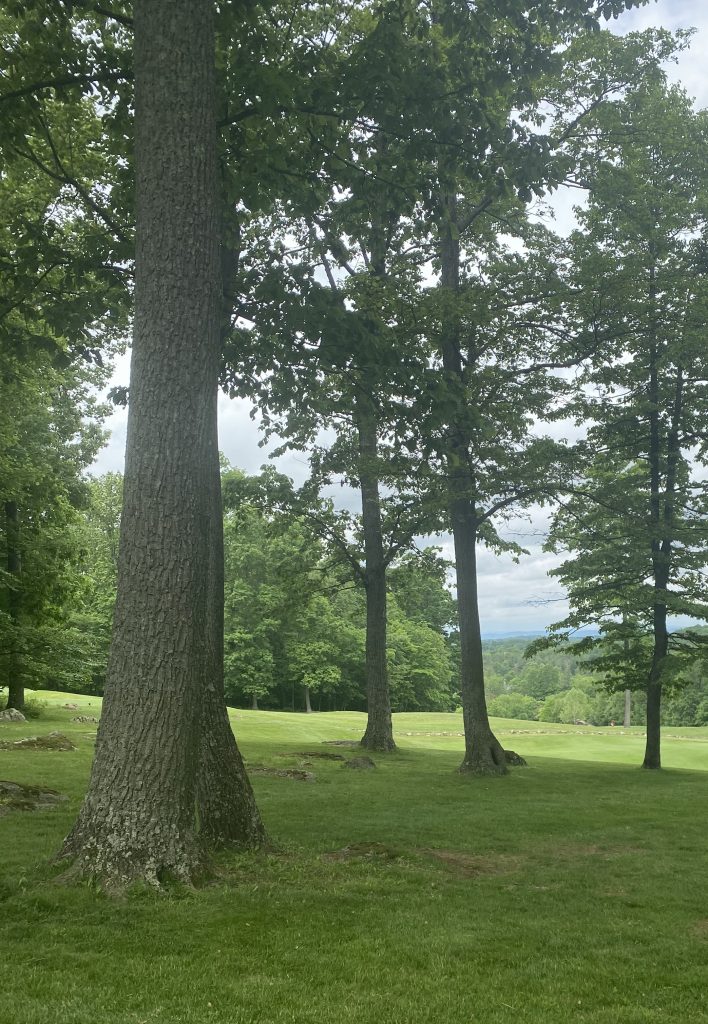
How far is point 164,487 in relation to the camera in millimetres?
6527

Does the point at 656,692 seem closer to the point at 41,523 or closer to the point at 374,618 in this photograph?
the point at 374,618

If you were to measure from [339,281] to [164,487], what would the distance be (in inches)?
595

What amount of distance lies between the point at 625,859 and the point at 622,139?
15066 mm

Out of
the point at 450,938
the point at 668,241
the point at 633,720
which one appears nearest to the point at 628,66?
the point at 668,241

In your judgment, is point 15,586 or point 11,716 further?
point 11,716

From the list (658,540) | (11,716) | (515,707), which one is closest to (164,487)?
(658,540)

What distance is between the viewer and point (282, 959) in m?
4.74

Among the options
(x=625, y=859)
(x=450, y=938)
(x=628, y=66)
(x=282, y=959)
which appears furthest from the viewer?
(x=628, y=66)

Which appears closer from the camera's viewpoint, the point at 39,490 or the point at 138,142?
the point at 138,142

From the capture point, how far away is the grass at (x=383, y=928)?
4.11 m

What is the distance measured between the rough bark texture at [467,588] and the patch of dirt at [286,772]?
378cm

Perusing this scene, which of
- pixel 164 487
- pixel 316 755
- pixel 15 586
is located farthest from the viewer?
pixel 15 586

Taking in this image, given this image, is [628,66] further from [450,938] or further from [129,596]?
[450,938]

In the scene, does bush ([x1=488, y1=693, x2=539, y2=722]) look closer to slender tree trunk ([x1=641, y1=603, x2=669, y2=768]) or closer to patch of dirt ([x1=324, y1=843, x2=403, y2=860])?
slender tree trunk ([x1=641, y1=603, x2=669, y2=768])
